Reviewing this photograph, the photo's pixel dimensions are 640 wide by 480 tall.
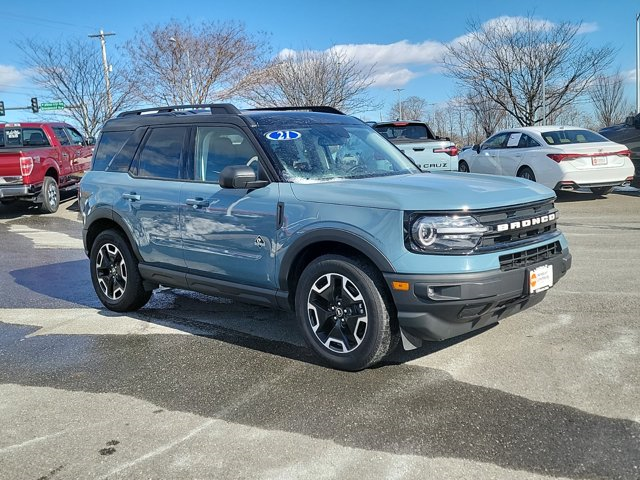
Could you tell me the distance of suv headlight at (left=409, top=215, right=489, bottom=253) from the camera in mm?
3559

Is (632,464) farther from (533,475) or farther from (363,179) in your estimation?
(363,179)

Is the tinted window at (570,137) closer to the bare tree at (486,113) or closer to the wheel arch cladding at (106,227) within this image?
the wheel arch cladding at (106,227)

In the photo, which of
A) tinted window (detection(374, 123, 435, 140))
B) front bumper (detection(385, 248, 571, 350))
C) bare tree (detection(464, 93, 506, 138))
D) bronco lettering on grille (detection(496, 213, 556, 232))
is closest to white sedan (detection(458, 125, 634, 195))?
tinted window (detection(374, 123, 435, 140))

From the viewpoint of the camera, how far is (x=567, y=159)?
11.4 m

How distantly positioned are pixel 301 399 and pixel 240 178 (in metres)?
1.64

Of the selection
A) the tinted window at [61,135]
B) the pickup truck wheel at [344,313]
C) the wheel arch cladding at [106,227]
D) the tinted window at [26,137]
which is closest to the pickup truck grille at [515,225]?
the pickup truck wheel at [344,313]

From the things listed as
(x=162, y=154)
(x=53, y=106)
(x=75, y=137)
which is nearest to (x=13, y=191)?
(x=75, y=137)

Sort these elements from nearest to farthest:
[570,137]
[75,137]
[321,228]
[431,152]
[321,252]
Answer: [321,228], [321,252], [431,152], [570,137], [75,137]

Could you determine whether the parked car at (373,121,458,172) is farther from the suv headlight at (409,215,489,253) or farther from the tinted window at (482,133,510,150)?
the suv headlight at (409,215,489,253)

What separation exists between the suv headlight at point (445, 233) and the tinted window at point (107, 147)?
336 centimetres

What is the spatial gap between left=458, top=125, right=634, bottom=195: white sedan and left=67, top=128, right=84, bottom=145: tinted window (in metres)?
11.4

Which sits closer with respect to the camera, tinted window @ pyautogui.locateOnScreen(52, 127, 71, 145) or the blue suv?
the blue suv

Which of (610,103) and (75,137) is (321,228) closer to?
(75,137)

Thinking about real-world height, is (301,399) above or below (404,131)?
below
